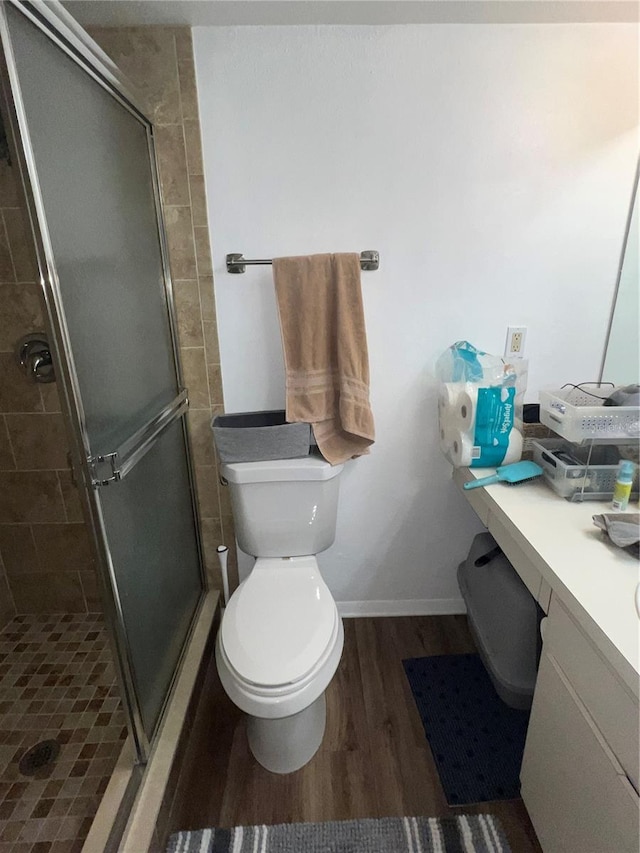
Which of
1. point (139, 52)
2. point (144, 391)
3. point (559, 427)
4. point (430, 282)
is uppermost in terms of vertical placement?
point (139, 52)

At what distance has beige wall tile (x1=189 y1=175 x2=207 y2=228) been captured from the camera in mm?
1395

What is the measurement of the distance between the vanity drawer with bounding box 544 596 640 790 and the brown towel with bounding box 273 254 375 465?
0.75m

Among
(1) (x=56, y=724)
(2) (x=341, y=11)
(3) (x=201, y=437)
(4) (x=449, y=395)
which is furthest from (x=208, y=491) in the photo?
(2) (x=341, y=11)

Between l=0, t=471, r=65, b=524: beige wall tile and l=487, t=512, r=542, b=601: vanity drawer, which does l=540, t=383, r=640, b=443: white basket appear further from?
l=0, t=471, r=65, b=524: beige wall tile

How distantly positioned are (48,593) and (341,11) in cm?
230

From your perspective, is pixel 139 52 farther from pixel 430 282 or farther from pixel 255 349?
pixel 430 282

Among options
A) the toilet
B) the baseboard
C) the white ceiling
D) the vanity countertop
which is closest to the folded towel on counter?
the vanity countertop

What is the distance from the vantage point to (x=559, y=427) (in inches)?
50.9

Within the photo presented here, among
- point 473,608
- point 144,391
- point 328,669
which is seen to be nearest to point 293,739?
point 328,669

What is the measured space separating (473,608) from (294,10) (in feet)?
6.09

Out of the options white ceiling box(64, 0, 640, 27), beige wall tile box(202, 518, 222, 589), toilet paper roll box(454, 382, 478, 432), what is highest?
white ceiling box(64, 0, 640, 27)

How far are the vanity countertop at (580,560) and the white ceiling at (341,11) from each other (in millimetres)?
1329

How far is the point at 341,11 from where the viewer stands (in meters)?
1.23

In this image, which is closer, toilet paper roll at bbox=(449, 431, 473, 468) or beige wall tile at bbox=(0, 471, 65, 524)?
toilet paper roll at bbox=(449, 431, 473, 468)
